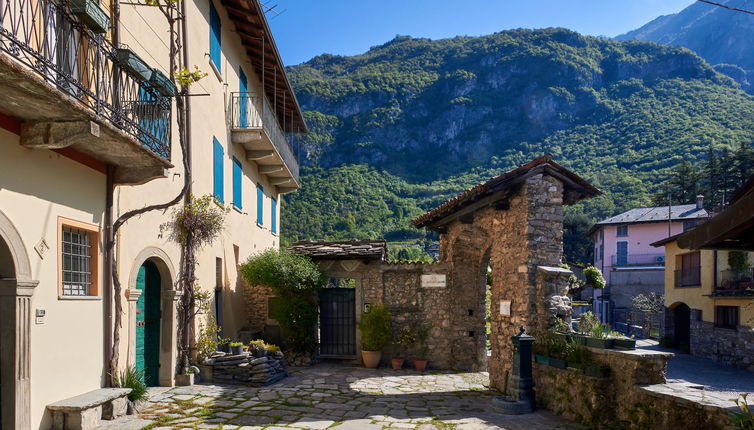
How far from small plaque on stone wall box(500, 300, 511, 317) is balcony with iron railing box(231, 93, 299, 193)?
6.63 m

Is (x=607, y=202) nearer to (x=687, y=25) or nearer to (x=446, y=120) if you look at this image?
(x=446, y=120)

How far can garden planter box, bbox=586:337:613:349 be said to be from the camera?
7.05 meters

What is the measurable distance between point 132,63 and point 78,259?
8.41 ft

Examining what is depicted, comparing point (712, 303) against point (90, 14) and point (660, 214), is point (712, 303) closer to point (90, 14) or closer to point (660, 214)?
point (660, 214)

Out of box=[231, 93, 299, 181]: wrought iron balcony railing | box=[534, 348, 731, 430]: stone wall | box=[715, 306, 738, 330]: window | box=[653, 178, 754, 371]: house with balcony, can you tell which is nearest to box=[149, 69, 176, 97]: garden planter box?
box=[231, 93, 299, 181]: wrought iron balcony railing

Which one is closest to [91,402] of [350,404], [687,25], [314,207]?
[350,404]

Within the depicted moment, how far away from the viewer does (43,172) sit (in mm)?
5836

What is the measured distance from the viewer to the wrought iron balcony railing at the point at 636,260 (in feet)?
122

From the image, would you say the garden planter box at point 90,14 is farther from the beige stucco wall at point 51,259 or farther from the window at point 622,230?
the window at point 622,230

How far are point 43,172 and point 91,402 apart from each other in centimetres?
270

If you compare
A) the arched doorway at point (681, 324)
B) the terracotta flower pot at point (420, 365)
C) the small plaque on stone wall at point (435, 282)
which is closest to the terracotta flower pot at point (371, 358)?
the terracotta flower pot at point (420, 365)

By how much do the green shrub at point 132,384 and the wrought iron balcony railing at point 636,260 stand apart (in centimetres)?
3612

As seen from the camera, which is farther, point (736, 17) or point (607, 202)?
point (736, 17)

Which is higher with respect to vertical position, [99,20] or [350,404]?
[99,20]
